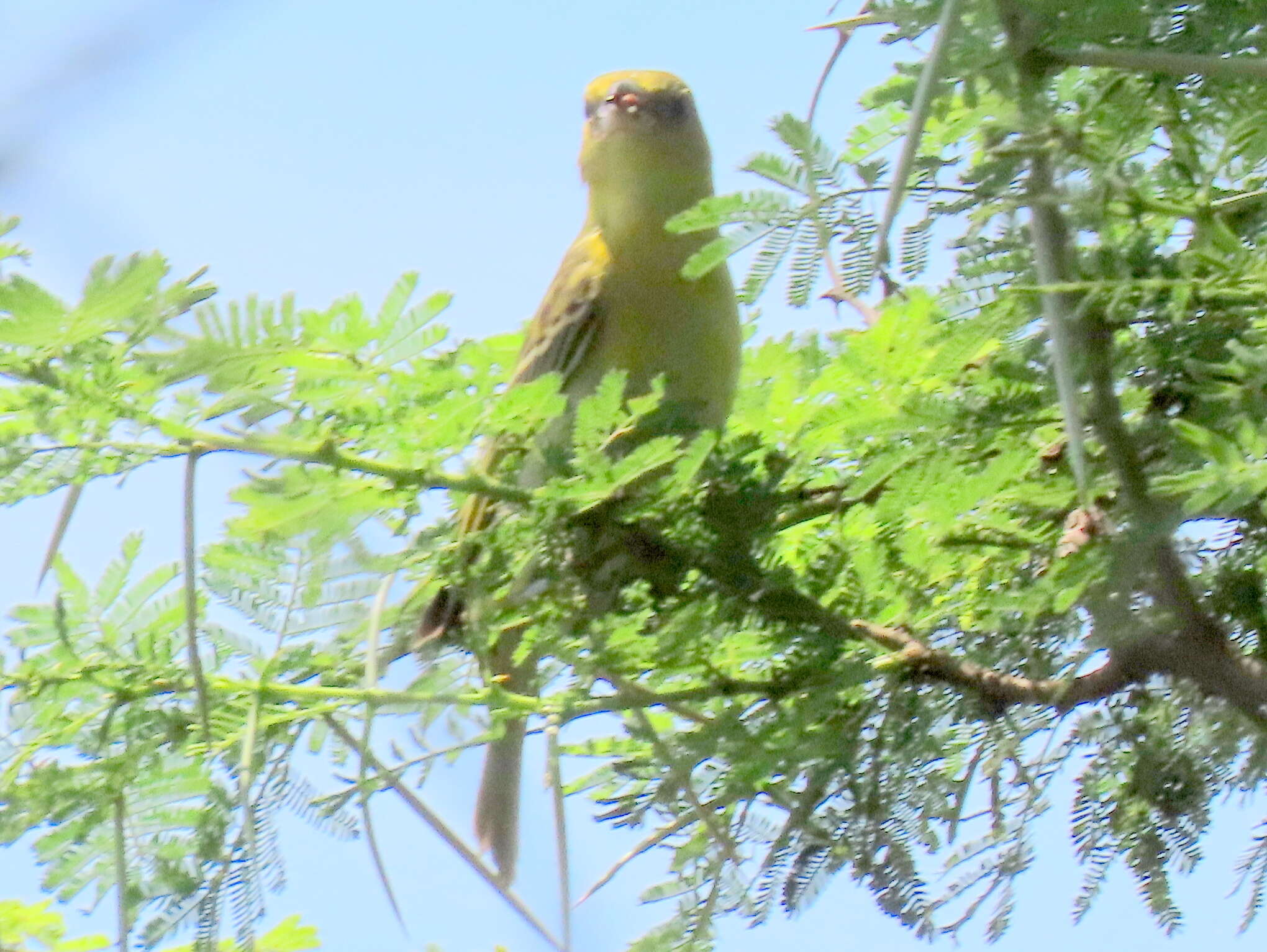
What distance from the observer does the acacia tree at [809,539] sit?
2.15ft

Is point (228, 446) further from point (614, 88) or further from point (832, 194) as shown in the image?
point (614, 88)

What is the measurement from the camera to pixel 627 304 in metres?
1.25

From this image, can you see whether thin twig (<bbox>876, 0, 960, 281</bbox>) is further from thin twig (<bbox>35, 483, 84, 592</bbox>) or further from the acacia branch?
thin twig (<bbox>35, 483, 84, 592</bbox>)

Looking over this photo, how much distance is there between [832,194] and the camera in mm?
747

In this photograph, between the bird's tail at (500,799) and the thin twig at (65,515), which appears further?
the bird's tail at (500,799)

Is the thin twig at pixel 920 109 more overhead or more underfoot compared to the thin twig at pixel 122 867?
more overhead

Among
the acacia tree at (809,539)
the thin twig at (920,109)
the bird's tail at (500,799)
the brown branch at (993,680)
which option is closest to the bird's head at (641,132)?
the acacia tree at (809,539)

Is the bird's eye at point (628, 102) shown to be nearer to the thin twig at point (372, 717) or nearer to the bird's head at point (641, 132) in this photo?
the bird's head at point (641, 132)

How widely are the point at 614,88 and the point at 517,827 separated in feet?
2.53

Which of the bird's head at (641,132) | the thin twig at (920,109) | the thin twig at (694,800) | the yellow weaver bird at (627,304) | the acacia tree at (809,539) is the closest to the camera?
the thin twig at (920,109)

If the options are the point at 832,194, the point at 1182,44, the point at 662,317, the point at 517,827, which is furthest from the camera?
the point at 662,317

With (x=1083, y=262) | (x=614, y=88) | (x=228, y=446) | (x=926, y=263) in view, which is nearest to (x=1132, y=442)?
(x=1083, y=262)

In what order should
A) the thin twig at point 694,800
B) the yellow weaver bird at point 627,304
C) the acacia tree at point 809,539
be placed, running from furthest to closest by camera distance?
the yellow weaver bird at point 627,304 → the thin twig at point 694,800 → the acacia tree at point 809,539

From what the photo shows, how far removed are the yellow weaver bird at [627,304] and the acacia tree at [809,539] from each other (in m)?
0.08
